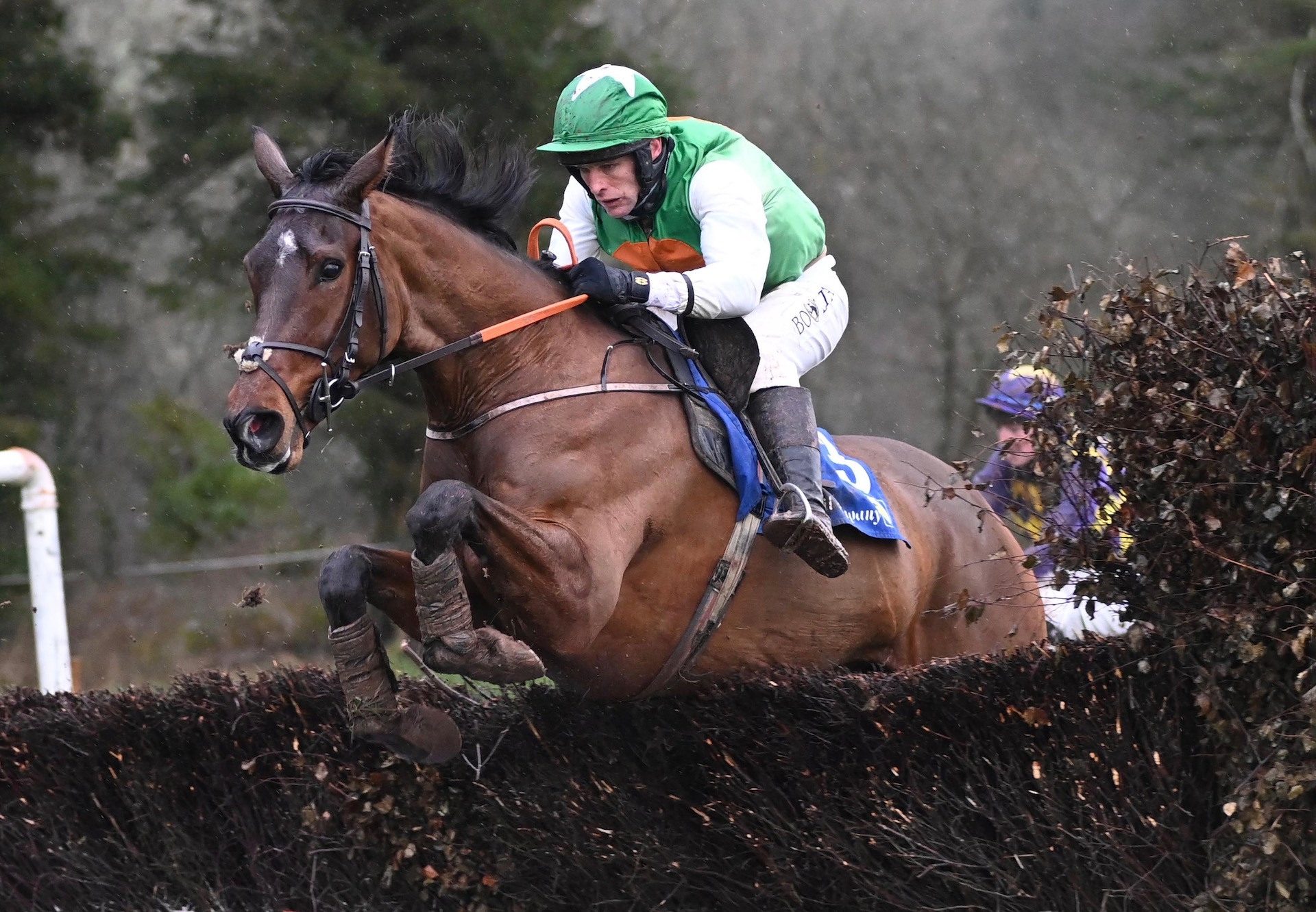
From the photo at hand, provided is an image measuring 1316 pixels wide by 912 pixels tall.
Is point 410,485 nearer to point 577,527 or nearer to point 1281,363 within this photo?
point 577,527

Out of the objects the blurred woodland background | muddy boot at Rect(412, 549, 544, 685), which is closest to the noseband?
muddy boot at Rect(412, 549, 544, 685)

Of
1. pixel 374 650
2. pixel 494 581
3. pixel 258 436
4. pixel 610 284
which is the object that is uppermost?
pixel 610 284

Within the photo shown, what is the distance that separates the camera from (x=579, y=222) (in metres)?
4.79

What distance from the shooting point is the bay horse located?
12.0 feet

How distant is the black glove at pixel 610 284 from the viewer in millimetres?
4227

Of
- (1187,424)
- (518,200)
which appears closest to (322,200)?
(518,200)

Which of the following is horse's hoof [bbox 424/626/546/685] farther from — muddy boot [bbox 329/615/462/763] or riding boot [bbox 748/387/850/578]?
riding boot [bbox 748/387/850/578]

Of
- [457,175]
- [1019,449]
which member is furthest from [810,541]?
[457,175]

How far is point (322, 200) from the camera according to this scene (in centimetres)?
385

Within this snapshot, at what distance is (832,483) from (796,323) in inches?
20.2

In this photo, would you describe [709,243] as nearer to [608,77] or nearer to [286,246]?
[608,77]

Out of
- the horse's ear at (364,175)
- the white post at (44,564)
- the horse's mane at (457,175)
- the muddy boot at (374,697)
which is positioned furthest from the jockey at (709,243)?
the white post at (44,564)

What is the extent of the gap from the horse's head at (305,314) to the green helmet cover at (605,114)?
59cm

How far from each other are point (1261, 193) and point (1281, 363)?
1383 cm
